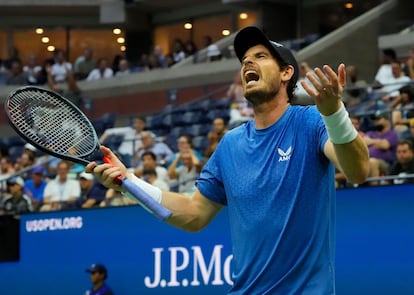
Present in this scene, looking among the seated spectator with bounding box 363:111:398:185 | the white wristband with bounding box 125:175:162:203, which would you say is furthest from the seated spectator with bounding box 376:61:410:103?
the white wristband with bounding box 125:175:162:203

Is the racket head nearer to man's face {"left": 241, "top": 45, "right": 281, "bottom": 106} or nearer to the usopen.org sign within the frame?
man's face {"left": 241, "top": 45, "right": 281, "bottom": 106}

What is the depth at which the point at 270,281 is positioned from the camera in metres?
4.34

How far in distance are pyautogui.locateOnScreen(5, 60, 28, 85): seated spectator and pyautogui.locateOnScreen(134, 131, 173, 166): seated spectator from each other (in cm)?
1208

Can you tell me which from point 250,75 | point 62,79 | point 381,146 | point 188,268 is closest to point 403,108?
point 381,146

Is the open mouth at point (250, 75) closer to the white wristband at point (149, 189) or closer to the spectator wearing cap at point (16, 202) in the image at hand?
the white wristband at point (149, 189)

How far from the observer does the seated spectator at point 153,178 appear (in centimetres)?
1240

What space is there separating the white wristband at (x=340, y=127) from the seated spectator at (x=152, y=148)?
1005 centimetres

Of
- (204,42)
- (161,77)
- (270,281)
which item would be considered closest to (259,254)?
(270,281)

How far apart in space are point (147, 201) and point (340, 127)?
3.29 ft

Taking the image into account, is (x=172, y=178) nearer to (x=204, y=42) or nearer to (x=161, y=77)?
(x=161, y=77)

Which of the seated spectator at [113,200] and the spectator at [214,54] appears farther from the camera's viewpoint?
the spectator at [214,54]

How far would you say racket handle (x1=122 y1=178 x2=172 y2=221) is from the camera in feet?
15.0

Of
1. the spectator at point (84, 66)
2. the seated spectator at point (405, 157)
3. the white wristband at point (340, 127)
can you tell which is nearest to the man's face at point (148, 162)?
the seated spectator at point (405, 157)

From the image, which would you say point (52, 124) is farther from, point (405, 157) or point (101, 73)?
point (101, 73)
